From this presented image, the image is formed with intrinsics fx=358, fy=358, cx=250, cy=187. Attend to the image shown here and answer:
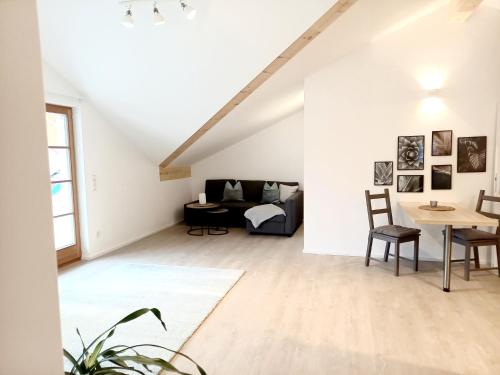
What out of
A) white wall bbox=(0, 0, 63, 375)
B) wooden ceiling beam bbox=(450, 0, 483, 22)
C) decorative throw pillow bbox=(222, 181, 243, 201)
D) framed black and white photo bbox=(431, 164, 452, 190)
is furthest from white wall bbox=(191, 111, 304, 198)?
white wall bbox=(0, 0, 63, 375)

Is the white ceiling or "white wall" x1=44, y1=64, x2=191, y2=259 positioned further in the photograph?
"white wall" x1=44, y1=64, x2=191, y2=259

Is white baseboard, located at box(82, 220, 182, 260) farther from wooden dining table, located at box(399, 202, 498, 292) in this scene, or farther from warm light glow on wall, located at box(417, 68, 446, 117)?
warm light glow on wall, located at box(417, 68, 446, 117)

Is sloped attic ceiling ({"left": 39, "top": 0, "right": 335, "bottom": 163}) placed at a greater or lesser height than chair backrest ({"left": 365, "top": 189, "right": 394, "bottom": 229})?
greater

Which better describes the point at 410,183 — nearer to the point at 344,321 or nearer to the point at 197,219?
the point at 344,321

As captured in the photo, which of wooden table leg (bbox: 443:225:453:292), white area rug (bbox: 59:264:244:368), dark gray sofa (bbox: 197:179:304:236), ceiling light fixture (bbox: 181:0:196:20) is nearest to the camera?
white area rug (bbox: 59:264:244:368)

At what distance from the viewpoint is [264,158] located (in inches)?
289

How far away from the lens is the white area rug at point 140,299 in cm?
270

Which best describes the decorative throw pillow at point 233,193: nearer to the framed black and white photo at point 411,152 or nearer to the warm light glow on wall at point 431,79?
the framed black and white photo at point 411,152

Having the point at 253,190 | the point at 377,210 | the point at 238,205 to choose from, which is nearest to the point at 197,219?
the point at 238,205

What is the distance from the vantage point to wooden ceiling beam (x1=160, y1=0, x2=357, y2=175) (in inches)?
124

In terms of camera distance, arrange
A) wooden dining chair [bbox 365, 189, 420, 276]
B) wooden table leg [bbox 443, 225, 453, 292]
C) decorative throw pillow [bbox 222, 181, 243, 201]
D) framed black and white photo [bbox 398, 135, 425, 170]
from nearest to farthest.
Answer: wooden table leg [bbox 443, 225, 453, 292], wooden dining chair [bbox 365, 189, 420, 276], framed black and white photo [bbox 398, 135, 425, 170], decorative throw pillow [bbox 222, 181, 243, 201]

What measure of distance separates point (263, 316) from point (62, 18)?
10.3 ft

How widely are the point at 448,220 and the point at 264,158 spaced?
443cm

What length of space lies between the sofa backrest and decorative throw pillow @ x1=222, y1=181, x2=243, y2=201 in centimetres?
13
